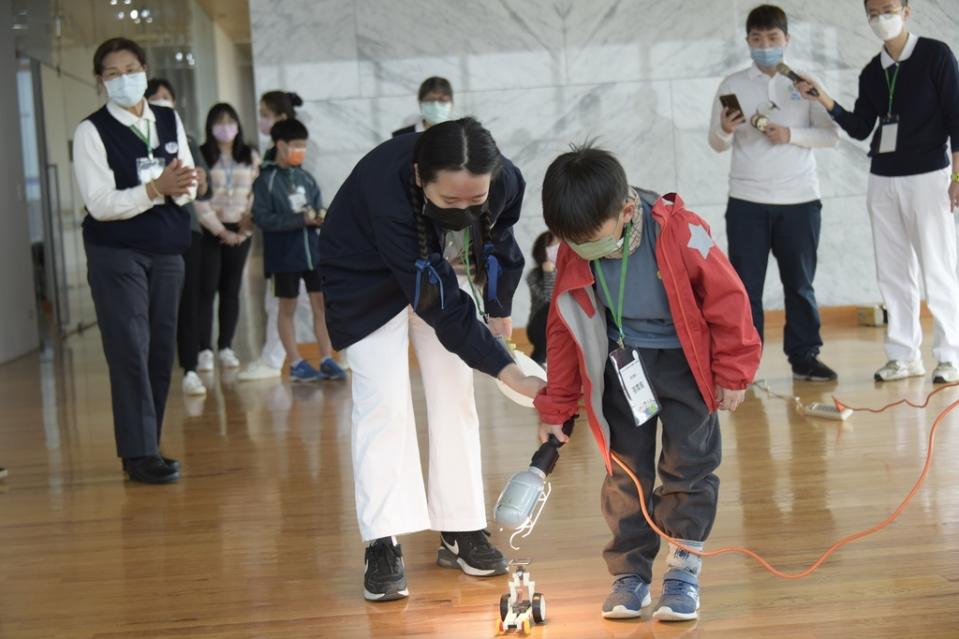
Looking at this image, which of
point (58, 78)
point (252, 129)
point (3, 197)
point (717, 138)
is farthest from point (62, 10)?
point (252, 129)

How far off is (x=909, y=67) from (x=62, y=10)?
7.65m

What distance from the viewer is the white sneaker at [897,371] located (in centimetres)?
546

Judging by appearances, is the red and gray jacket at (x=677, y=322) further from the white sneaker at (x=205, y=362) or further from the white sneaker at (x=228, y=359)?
the white sneaker at (x=228, y=359)

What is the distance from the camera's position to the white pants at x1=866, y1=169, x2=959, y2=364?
534cm

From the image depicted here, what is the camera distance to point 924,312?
25.0ft

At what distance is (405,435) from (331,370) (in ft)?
12.3

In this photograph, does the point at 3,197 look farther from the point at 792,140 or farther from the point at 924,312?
the point at 924,312

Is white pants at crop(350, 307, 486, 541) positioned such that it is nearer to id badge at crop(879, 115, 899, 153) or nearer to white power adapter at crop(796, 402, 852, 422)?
white power adapter at crop(796, 402, 852, 422)

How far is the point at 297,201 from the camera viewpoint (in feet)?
21.1

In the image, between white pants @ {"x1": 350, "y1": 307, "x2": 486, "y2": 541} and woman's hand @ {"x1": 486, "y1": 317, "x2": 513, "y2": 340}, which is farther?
woman's hand @ {"x1": 486, "y1": 317, "x2": 513, "y2": 340}

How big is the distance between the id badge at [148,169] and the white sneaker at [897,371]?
3.30 metres

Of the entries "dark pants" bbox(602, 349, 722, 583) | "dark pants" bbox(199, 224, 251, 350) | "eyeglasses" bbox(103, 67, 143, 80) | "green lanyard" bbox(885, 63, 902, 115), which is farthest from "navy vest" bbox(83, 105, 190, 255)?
"green lanyard" bbox(885, 63, 902, 115)

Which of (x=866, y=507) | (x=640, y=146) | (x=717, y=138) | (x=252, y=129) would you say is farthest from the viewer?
(x=252, y=129)

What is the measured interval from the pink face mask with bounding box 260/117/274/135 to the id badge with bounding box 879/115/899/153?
334 centimetres
